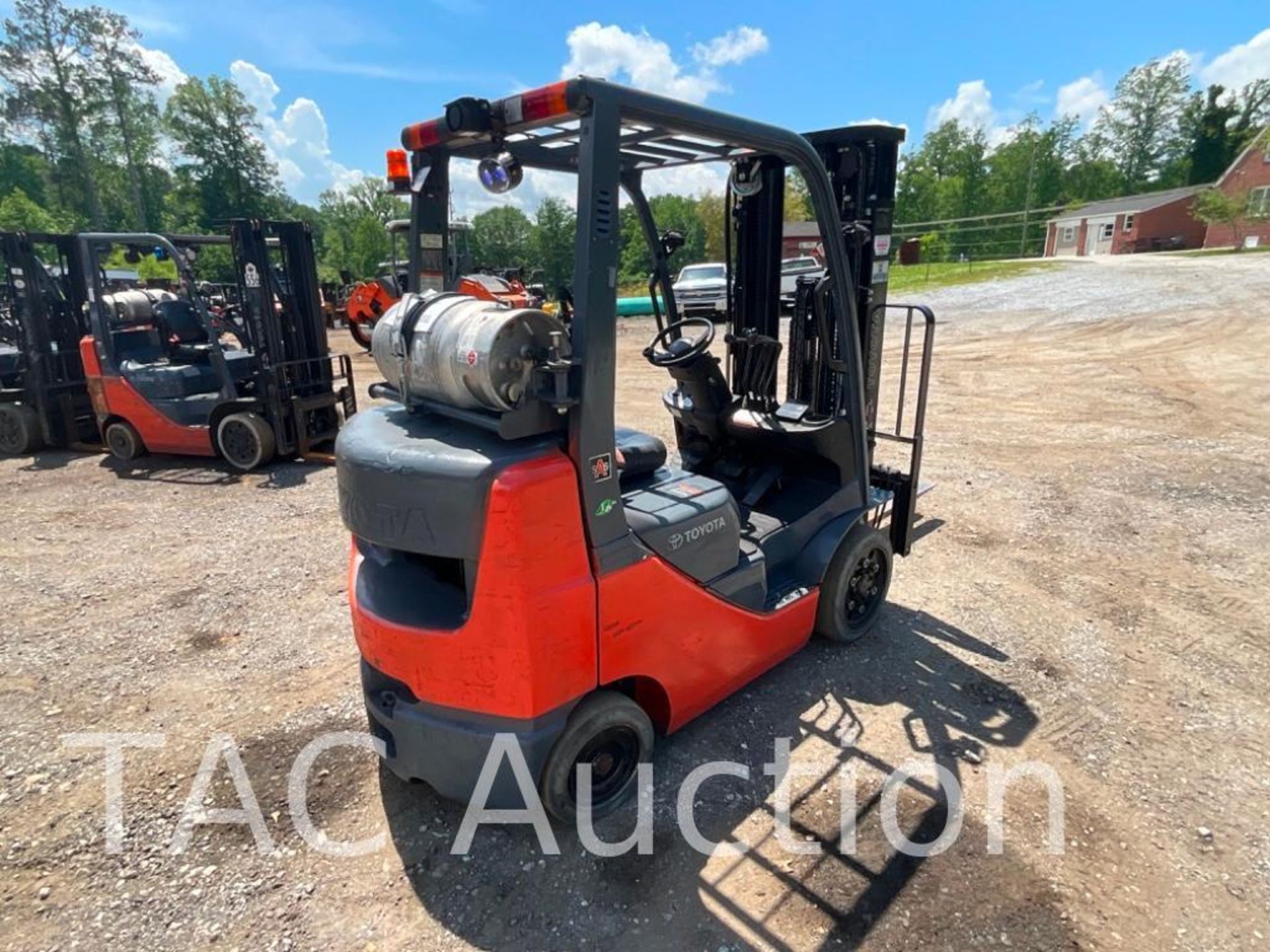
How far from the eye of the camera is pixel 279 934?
7.94ft

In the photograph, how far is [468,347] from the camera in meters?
2.31

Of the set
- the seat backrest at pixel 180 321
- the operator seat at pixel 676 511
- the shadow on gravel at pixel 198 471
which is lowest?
the shadow on gravel at pixel 198 471

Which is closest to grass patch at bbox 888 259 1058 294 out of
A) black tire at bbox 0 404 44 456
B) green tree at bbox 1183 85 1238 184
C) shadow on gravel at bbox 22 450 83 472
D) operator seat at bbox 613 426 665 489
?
shadow on gravel at bbox 22 450 83 472

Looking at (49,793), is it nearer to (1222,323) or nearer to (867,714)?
(867,714)

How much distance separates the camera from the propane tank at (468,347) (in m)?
2.27

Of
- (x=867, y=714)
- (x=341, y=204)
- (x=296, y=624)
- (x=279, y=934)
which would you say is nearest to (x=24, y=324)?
(x=296, y=624)

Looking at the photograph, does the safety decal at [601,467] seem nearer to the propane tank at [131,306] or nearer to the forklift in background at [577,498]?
the forklift in background at [577,498]

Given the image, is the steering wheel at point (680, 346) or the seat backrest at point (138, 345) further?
the seat backrest at point (138, 345)

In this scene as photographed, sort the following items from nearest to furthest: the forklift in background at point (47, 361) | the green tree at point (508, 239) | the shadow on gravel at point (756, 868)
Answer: the shadow on gravel at point (756, 868) → the forklift in background at point (47, 361) → the green tree at point (508, 239)

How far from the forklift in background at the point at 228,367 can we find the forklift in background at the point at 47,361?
84 centimetres

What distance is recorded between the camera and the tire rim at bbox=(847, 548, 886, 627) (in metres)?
4.09

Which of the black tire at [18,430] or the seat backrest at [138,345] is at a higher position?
the seat backrest at [138,345]

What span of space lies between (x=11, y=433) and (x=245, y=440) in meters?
3.89

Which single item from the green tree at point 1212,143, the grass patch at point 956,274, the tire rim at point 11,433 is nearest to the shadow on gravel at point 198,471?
the tire rim at point 11,433
